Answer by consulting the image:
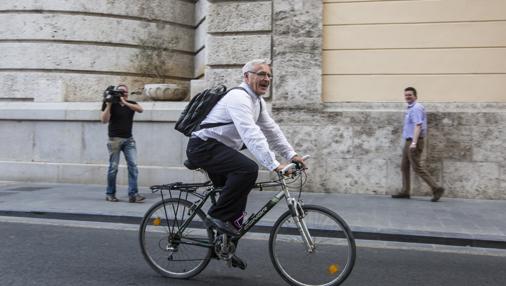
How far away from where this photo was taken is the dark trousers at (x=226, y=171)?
4.17 m

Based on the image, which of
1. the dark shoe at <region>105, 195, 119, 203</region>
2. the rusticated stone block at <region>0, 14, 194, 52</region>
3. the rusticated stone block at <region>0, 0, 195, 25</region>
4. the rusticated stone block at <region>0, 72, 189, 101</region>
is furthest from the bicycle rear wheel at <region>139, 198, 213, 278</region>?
the rusticated stone block at <region>0, 0, 195, 25</region>

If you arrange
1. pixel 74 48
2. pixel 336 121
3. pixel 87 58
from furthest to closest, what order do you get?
pixel 87 58 → pixel 74 48 → pixel 336 121

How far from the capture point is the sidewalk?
21.1 feet

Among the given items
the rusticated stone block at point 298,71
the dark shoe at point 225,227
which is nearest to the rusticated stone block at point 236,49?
the rusticated stone block at point 298,71

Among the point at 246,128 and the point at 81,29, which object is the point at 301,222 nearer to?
the point at 246,128

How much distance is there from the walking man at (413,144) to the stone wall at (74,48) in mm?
5926

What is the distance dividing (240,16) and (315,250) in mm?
6986

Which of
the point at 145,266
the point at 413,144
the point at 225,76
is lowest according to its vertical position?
the point at 145,266

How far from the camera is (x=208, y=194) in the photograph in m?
4.41

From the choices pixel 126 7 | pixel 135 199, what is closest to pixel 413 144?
pixel 135 199

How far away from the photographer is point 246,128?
403 centimetres

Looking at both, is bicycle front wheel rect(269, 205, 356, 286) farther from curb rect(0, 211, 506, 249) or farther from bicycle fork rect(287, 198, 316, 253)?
curb rect(0, 211, 506, 249)

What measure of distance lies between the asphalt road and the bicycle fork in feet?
1.73

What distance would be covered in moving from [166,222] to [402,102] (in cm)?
629
